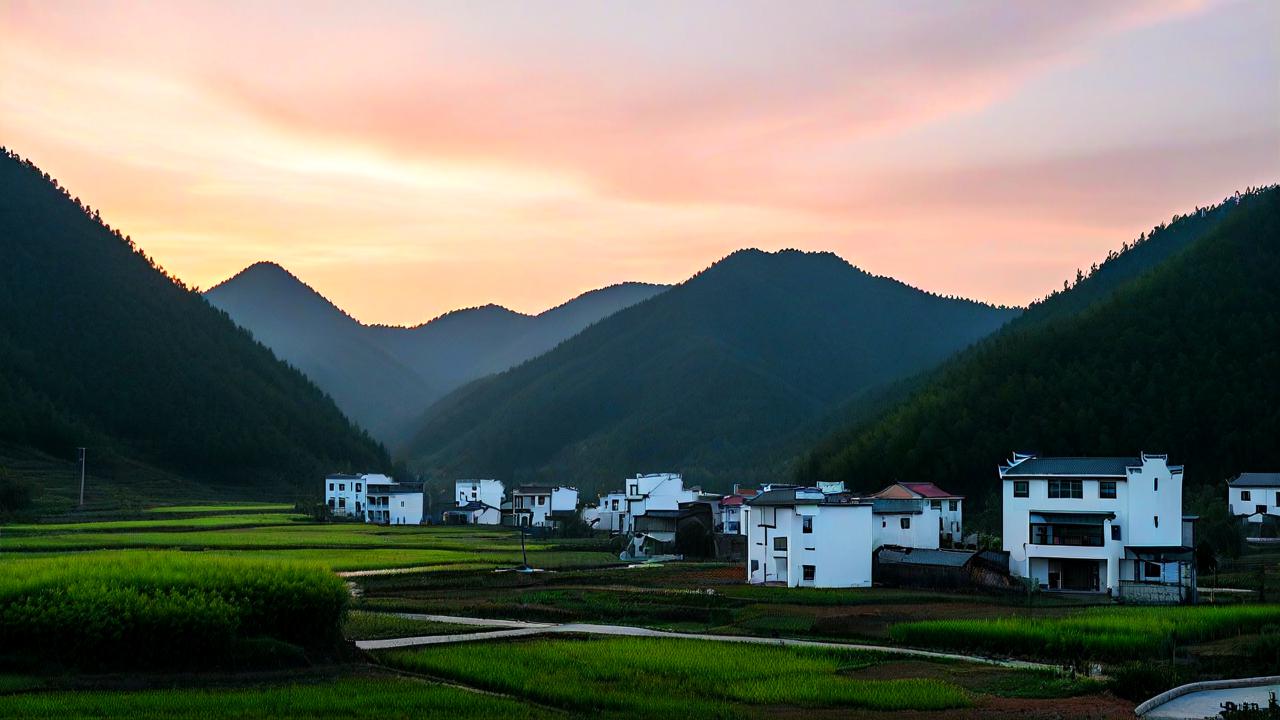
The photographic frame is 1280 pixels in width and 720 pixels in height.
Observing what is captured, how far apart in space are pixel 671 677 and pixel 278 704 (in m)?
7.77

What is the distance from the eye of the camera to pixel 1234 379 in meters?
96.8

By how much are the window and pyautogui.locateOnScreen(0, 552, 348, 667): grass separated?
30.7 metres

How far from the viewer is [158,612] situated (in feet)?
82.0

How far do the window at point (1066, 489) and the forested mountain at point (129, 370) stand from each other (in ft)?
305

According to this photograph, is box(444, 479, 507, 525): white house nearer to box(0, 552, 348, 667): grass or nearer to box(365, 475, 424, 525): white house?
box(365, 475, 424, 525): white house

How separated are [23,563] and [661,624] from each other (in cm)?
1599

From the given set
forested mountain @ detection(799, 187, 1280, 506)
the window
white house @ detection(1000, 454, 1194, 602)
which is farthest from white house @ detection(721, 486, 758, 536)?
the window

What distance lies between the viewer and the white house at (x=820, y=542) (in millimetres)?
47969

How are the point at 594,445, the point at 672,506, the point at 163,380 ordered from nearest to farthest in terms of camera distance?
the point at 672,506 → the point at 163,380 → the point at 594,445

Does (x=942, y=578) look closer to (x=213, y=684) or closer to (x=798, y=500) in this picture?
(x=798, y=500)

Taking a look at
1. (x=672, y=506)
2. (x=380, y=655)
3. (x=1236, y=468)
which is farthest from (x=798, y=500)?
(x=1236, y=468)

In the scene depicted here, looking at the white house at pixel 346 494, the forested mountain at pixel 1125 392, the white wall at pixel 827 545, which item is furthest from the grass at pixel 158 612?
the white house at pixel 346 494

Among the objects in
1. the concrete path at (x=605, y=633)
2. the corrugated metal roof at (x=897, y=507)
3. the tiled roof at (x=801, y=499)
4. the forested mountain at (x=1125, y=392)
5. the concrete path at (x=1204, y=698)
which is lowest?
the concrete path at (x=605, y=633)

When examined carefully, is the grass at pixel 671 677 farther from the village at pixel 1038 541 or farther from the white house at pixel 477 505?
the white house at pixel 477 505
